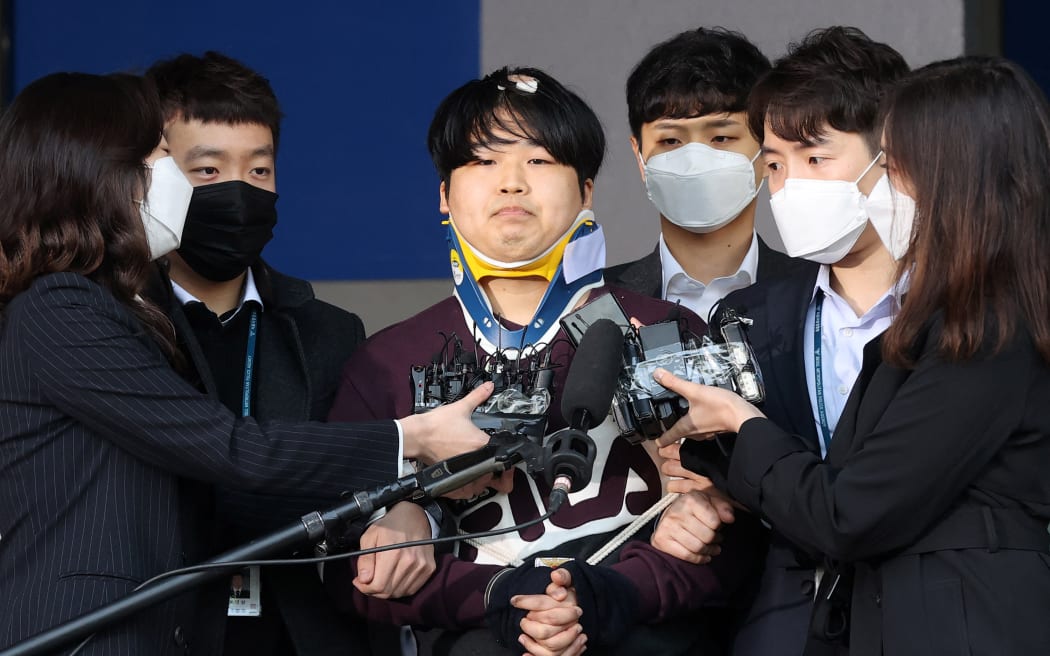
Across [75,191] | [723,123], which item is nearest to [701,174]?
[723,123]

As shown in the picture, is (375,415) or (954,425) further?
(375,415)

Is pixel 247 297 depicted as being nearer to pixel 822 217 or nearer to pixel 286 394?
pixel 286 394

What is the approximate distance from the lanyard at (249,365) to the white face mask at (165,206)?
0.39m

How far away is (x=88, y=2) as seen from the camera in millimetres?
4898

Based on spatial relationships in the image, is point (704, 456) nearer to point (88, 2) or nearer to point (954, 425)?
point (954, 425)

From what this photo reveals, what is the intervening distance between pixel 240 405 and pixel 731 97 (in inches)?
57.7

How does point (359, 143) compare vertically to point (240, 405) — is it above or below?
above

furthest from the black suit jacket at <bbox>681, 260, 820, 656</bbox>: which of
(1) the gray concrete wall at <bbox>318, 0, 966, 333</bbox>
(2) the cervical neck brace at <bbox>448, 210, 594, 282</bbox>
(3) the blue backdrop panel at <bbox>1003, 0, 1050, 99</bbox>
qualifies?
(3) the blue backdrop panel at <bbox>1003, 0, 1050, 99</bbox>

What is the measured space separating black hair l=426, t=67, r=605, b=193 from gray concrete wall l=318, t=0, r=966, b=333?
1.75 metres

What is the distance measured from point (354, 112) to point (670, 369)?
274 centimetres

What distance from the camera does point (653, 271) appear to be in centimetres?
344

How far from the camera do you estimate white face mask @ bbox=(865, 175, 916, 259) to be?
2.30m

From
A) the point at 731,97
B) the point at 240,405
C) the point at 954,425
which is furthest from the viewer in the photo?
the point at 731,97

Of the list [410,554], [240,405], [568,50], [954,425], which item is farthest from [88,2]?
[954,425]
